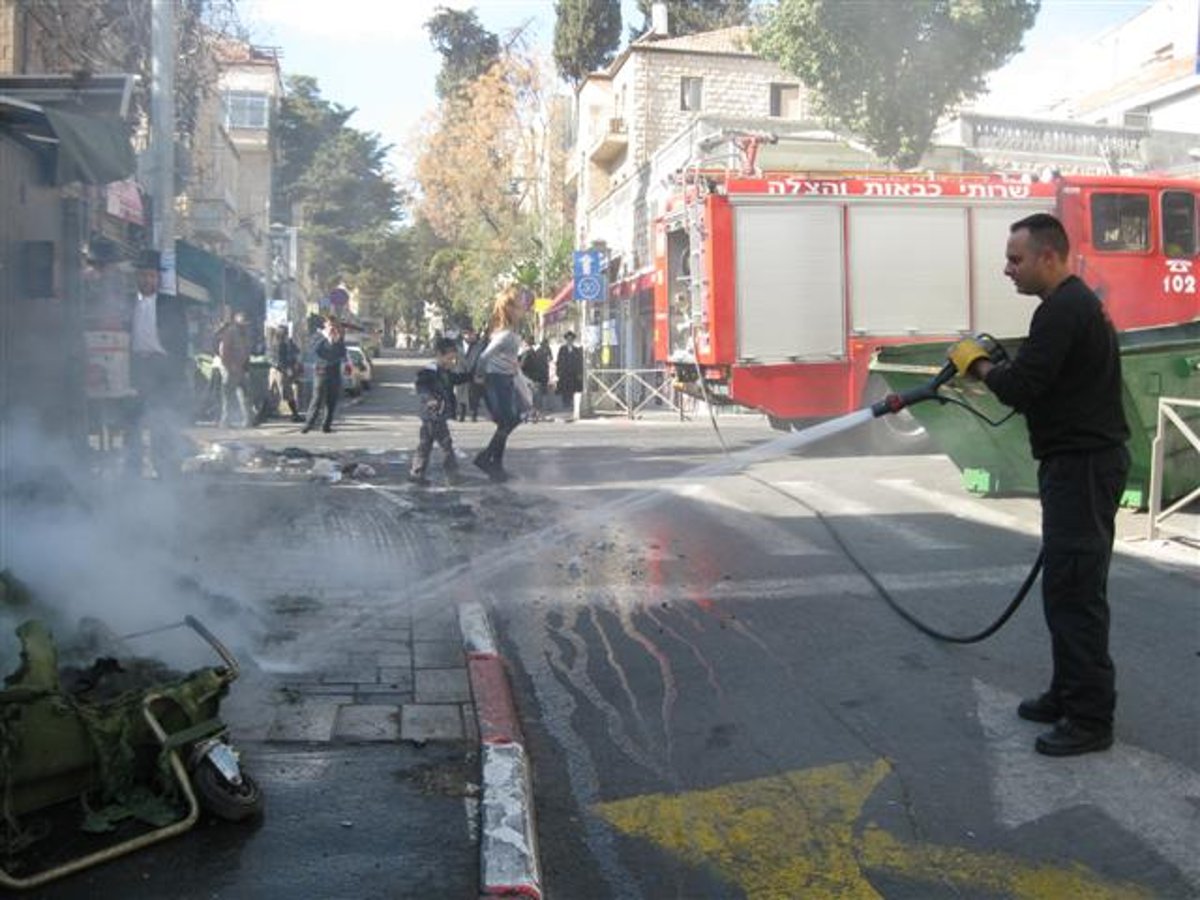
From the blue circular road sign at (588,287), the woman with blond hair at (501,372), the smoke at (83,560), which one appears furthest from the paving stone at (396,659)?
the blue circular road sign at (588,287)

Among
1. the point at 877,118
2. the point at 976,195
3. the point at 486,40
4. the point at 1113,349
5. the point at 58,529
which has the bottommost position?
the point at 58,529

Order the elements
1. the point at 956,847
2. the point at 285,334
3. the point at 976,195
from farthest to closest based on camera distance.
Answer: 1. the point at 285,334
2. the point at 976,195
3. the point at 956,847

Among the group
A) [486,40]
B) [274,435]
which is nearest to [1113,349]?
[274,435]

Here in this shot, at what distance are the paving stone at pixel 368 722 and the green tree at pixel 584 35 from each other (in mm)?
44299

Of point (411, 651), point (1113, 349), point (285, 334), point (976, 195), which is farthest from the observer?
point (285, 334)

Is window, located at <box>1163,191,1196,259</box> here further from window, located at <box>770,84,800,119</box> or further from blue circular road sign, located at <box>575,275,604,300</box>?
window, located at <box>770,84,800,119</box>

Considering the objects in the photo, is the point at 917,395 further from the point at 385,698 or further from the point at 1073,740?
the point at 385,698

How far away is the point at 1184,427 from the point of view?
24.6 ft

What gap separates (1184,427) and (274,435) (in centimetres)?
1179

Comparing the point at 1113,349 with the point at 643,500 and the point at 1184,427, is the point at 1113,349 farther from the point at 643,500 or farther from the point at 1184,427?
the point at 643,500

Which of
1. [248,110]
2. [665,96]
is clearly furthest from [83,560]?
[248,110]

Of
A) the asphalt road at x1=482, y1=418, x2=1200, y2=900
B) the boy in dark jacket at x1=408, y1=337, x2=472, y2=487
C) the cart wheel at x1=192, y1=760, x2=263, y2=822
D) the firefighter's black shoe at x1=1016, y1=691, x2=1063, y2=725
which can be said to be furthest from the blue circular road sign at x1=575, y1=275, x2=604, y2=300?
the cart wheel at x1=192, y1=760, x2=263, y2=822

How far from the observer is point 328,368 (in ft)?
51.3

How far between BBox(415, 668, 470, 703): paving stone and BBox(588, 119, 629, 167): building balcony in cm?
3242
